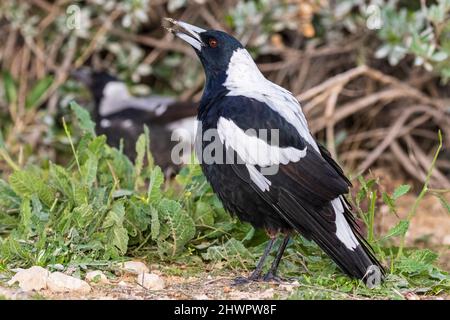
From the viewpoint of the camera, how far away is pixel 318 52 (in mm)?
6734

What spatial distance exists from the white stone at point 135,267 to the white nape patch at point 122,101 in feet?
10.5

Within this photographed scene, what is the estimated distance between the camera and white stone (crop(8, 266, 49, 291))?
339cm

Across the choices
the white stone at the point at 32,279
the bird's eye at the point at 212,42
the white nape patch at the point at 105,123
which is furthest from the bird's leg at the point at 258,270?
the white nape patch at the point at 105,123

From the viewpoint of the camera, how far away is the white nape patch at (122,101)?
705cm

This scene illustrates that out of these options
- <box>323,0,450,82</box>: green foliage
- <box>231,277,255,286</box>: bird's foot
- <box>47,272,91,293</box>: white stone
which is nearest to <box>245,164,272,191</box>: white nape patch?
<box>231,277,255,286</box>: bird's foot

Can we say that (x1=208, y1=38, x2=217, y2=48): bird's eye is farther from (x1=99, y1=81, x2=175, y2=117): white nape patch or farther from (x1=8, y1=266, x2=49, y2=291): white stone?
(x1=99, y1=81, x2=175, y2=117): white nape patch

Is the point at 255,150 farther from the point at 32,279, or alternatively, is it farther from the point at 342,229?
the point at 32,279

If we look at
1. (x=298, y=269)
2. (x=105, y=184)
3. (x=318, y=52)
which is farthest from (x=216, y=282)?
(x=318, y=52)

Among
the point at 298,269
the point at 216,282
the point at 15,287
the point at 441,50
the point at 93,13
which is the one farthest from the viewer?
the point at 93,13

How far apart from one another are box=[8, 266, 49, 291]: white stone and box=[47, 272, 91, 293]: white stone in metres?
0.03

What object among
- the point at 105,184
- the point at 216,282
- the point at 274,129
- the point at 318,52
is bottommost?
the point at 216,282

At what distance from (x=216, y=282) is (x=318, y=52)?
3.47 m

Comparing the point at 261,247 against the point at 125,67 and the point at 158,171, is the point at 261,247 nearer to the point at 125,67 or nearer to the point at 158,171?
the point at 158,171

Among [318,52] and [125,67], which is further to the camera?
[125,67]
